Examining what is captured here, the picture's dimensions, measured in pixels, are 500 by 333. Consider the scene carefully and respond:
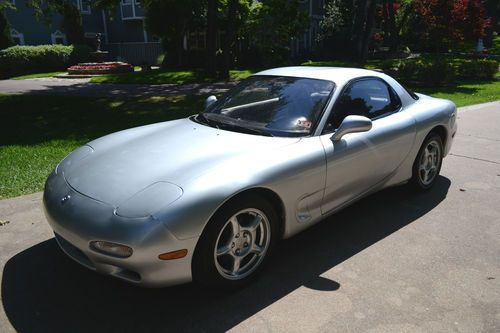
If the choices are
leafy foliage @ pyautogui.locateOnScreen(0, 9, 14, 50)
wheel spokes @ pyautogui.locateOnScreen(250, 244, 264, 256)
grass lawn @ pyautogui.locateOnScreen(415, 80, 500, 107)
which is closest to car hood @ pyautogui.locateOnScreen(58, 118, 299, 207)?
wheel spokes @ pyautogui.locateOnScreen(250, 244, 264, 256)

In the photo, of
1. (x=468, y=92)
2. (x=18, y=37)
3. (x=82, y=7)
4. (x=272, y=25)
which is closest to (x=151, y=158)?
(x=468, y=92)

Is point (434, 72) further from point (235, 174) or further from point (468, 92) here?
point (235, 174)

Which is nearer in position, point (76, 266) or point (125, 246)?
point (125, 246)

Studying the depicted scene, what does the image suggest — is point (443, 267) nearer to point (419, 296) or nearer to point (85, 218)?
point (419, 296)

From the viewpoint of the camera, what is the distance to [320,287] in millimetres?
3035

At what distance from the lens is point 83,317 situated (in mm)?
2721

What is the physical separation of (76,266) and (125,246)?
1064mm

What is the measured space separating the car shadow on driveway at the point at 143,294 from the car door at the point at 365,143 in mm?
409

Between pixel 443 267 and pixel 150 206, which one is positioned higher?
pixel 150 206

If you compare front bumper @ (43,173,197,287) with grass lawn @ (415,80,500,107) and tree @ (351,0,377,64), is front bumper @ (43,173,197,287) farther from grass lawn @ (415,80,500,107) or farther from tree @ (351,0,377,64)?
tree @ (351,0,377,64)

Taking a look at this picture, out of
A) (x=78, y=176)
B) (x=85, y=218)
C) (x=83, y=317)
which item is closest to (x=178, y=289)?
(x=83, y=317)

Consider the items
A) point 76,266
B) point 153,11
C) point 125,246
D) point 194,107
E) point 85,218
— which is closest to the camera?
point 125,246

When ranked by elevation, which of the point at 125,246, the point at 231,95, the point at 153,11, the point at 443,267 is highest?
the point at 153,11

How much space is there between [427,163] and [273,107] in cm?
206
